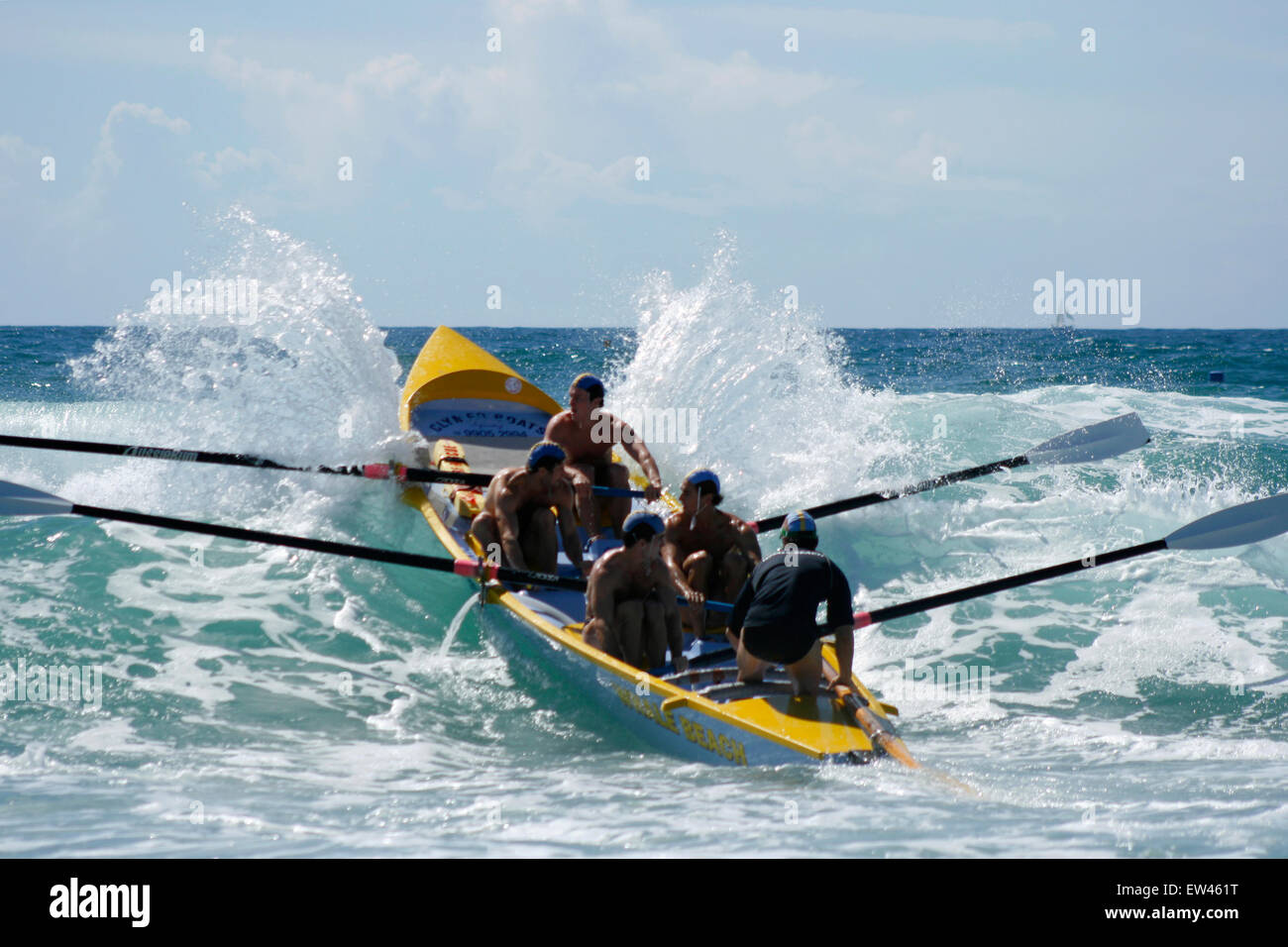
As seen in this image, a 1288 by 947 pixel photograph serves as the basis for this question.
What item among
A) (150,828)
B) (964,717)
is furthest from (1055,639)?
(150,828)

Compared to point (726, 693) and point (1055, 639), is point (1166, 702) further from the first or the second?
point (726, 693)

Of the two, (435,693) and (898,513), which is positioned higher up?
(898,513)

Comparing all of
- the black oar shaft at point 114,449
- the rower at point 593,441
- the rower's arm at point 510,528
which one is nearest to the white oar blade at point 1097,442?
the rower at point 593,441

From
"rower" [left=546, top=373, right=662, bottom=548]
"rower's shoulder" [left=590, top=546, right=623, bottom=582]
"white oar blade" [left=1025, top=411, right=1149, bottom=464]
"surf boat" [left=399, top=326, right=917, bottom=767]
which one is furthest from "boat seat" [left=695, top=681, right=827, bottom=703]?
"white oar blade" [left=1025, top=411, right=1149, bottom=464]

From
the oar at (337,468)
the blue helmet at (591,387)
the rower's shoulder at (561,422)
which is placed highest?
the blue helmet at (591,387)

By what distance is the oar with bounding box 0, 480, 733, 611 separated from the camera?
280 inches

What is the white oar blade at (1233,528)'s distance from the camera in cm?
750

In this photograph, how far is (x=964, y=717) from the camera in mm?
6961

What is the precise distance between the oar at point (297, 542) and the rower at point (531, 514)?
39cm

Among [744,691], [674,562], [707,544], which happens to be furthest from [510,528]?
[744,691]

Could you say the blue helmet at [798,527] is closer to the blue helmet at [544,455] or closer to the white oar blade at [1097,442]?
the blue helmet at [544,455]

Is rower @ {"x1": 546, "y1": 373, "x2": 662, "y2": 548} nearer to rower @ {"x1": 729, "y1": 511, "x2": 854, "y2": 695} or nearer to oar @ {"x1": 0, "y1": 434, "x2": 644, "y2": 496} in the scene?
oar @ {"x1": 0, "y1": 434, "x2": 644, "y2": 496}

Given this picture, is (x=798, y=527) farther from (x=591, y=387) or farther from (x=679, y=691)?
(x=591, y=387)
